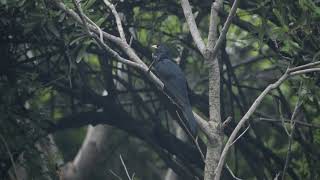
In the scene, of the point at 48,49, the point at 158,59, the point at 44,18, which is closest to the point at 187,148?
the point at 158,59

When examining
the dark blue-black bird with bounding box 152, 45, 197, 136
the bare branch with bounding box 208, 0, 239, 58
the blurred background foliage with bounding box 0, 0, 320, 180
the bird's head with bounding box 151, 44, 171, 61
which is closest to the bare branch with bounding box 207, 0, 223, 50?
the bare branch with bounding box 208, 0, 239, 58

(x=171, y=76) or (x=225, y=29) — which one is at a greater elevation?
(x=225, y=29)

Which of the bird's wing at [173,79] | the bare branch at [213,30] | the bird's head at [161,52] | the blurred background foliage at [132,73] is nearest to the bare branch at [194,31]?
the bare branch at [213,30]

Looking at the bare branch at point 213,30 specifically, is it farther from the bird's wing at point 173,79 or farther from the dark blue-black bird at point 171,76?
the bird's wing at point 173,79

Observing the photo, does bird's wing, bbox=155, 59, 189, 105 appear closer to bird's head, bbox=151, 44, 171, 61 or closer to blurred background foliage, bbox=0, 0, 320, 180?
bird's head, bbox=151, 44, 171, 61

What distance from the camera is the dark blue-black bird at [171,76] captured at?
5570 mm

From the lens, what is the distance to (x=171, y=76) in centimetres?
589

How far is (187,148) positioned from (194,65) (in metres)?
1.35

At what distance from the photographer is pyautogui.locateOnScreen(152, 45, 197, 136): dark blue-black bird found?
219 inches

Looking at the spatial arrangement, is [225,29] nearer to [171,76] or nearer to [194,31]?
[194,31]

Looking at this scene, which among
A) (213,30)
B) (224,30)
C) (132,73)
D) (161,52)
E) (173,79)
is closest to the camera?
(224,30)

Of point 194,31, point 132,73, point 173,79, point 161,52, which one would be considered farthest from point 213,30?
point 132,73

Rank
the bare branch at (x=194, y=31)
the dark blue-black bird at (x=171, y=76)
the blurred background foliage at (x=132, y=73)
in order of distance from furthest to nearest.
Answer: the dark blue-black bird at (x=171, y=76) → the blurred background foliage at (x=132, y=73) → the bare branch at (x=194, y=31)

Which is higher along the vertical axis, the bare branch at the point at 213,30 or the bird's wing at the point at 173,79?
the bare branch at the point at 213,30
